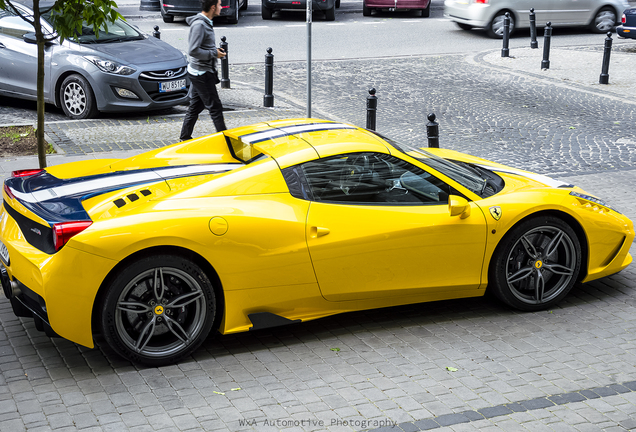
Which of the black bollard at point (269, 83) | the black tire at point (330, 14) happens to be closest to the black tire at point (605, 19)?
the black tire at point (330, 14)

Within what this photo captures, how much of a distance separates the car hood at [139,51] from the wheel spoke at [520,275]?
7.69 metres

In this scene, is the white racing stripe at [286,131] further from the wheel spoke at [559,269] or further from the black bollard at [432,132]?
the black bollard at [432,132]

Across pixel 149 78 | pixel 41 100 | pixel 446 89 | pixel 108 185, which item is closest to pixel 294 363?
pixel 108 185

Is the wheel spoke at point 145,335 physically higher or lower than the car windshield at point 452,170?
lower

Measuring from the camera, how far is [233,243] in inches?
186

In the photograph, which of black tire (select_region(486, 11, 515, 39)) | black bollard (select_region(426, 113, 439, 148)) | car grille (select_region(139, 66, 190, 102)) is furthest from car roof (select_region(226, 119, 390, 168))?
black tire (select_region(486, 11, 515, 39))

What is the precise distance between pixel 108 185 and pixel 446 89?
34.4 feet

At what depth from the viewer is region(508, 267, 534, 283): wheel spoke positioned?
5.54m

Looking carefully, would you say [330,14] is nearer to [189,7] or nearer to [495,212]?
[189,7]

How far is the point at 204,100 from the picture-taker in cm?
963

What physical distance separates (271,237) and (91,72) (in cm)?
738

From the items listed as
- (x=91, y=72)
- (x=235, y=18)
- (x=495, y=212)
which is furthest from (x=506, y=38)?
(x=495, y=212)

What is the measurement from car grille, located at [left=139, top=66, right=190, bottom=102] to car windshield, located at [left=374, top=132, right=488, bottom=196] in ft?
21.7

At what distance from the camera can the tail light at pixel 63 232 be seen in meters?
4.43
